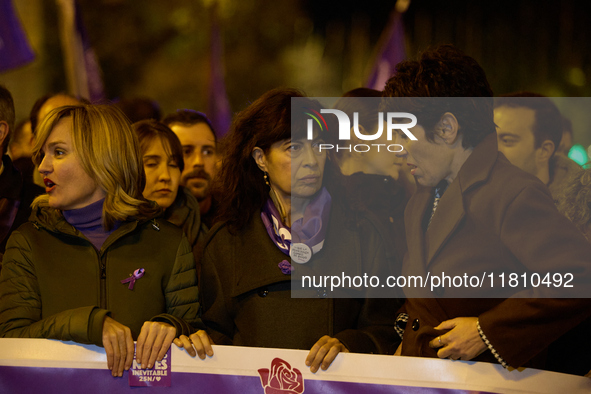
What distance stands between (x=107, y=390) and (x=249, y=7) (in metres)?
3.93

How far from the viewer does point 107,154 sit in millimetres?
2174

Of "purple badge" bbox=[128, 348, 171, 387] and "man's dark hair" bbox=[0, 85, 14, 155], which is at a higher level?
"man's dark hair" bbox=[0, 85, 14, 155]

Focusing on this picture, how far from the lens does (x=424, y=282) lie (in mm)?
1972

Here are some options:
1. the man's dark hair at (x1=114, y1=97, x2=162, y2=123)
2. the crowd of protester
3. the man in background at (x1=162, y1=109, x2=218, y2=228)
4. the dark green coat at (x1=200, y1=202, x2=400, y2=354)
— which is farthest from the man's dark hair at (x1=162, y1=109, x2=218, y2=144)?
the dark green coat at (x1=200, y1=202, x2=400, y2=354)

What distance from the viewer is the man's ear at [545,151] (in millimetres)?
3069

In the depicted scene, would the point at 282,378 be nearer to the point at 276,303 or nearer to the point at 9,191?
the point at 276,303

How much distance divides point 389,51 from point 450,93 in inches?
121

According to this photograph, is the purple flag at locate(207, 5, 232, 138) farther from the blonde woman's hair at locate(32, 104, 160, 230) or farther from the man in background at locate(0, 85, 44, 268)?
the blonde woman's hair at locate(32, 104, 160, 230)

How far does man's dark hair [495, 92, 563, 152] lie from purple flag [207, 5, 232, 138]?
2.74m

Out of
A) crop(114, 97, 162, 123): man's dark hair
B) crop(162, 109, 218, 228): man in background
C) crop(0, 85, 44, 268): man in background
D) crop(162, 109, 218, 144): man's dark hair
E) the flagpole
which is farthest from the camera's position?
the flagpole

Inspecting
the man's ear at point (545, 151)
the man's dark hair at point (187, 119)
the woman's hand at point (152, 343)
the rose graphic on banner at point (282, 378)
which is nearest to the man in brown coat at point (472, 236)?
the rose graphic on banner at point (282, 378)

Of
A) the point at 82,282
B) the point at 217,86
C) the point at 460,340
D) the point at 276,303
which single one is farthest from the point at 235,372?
the point at 217,86

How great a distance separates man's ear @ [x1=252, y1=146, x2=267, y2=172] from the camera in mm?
2449

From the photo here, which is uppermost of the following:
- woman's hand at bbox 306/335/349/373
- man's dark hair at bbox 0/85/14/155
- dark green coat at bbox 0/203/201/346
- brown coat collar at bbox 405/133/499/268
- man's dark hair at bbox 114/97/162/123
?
man's dark hair at bbox 114/97/162/123
